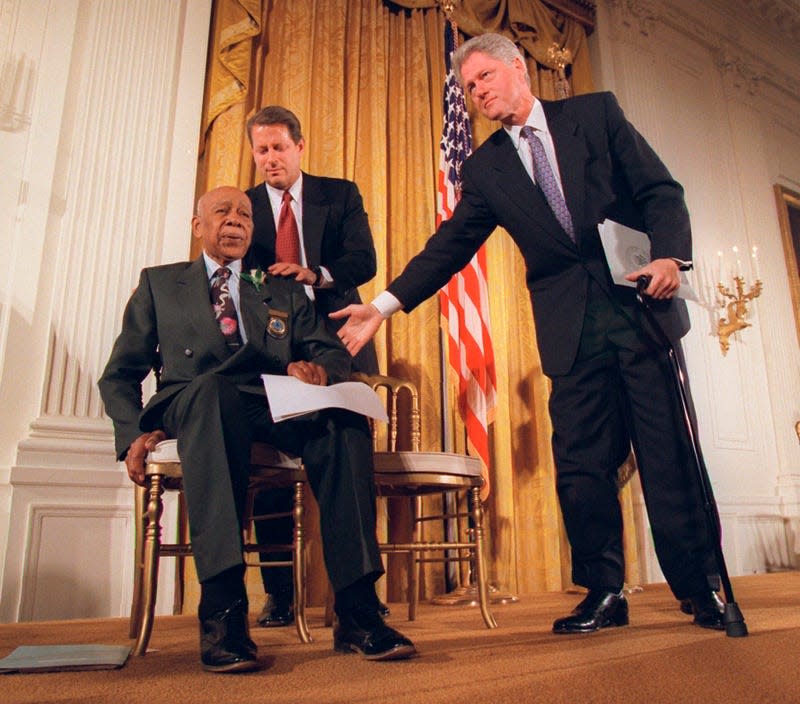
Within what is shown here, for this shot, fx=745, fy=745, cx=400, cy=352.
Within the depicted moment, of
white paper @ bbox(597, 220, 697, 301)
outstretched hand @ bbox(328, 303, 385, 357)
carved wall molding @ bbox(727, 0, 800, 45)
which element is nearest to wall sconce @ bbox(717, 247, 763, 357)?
carved wall molding @ bbox(727, 0, 800, 45)

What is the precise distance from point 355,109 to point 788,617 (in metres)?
3.14

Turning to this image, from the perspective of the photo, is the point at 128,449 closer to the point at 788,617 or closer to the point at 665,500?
the point at 665,500

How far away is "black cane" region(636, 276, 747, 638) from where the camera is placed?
5.64 ft

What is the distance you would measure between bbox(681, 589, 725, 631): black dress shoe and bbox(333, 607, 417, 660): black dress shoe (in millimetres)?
849

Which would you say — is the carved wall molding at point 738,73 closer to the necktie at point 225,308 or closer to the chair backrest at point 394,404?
the chair backrest at point 394,404

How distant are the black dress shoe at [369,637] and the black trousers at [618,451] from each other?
72 centimetres

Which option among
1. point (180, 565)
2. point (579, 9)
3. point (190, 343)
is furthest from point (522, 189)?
point (579, 9)

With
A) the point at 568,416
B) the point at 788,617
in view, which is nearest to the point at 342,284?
the point at 568,416

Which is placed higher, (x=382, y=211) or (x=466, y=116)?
(x=466, y=116)

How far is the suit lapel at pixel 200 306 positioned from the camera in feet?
6.40

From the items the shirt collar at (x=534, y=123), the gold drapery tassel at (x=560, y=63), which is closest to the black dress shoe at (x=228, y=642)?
the shirt collar at (x=534, y=123)

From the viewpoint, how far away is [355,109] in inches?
160

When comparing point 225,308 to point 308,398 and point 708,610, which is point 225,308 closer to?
point 308,398

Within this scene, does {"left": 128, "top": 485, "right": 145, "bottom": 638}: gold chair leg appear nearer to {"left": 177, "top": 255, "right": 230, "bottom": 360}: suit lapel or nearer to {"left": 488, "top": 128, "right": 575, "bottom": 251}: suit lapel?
{"left": 177, "top": 255, "right": 230, "bottom": 360}: suit lapel
